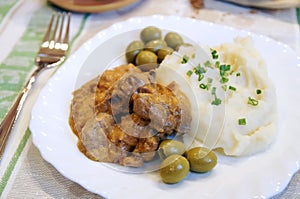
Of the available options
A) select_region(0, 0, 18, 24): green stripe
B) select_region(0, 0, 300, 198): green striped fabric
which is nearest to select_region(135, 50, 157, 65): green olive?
select_region(0, 0, 300, 198): green striped fabric

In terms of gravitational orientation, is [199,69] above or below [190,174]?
above

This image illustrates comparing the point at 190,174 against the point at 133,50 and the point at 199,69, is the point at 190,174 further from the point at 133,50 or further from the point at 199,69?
the point at 133,50

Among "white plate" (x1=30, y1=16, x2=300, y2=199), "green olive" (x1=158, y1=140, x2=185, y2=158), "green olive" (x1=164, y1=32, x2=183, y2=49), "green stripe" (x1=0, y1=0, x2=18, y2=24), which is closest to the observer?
"white plate" (x1=30, y1=16, x2=300, y2=199)

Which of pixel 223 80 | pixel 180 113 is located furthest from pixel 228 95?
pixel 180 113

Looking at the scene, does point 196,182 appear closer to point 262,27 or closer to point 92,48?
point 92,48

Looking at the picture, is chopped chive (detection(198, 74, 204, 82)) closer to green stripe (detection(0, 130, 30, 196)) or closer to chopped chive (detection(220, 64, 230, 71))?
chopped chive (detection(220, 64, 230, 71))

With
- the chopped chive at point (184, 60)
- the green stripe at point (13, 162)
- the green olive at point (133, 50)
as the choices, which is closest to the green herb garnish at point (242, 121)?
the chopped chive at point (184, 60)

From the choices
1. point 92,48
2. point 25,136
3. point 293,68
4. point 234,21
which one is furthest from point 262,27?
point 25,136
